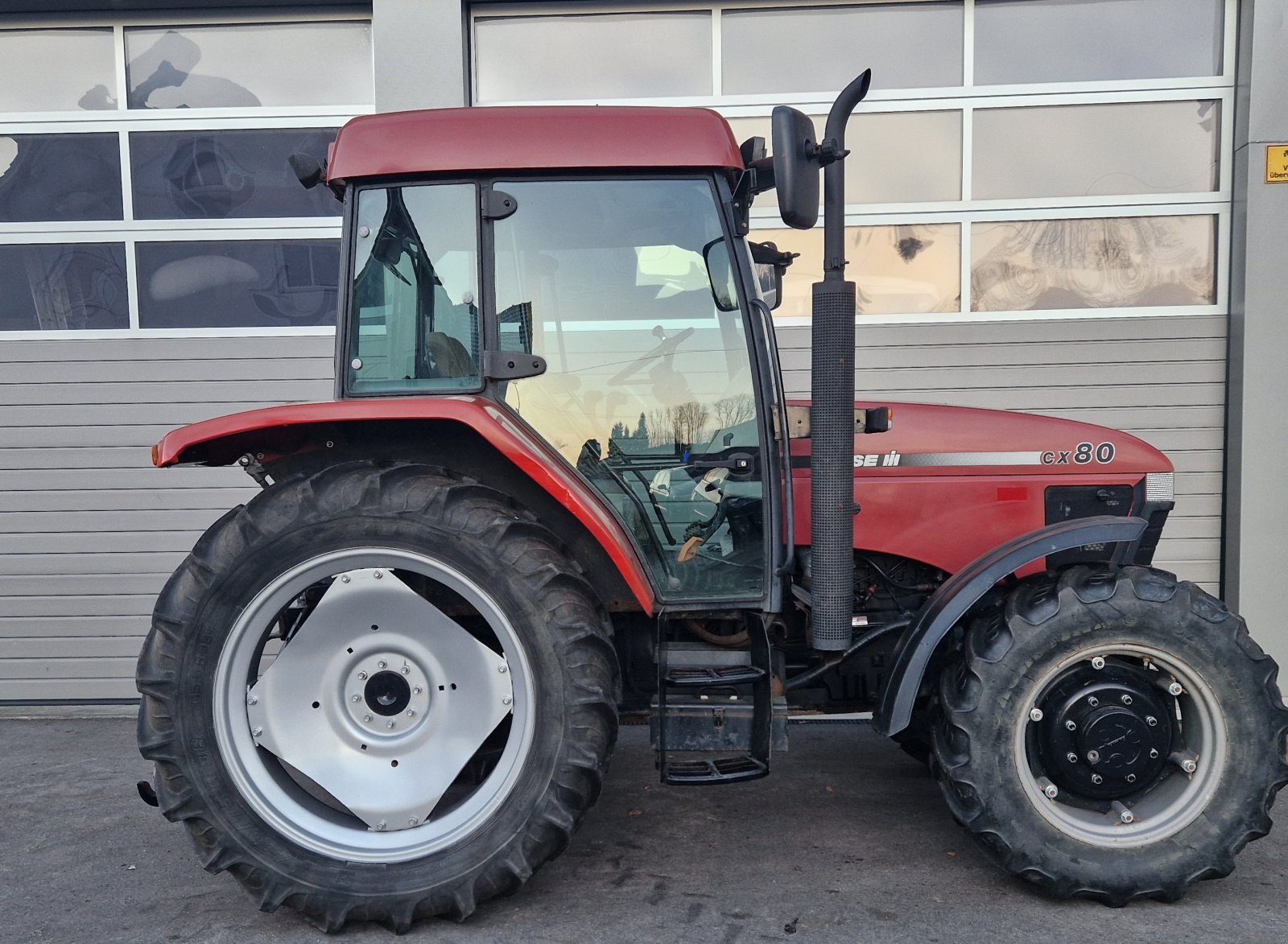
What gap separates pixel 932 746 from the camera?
247cm

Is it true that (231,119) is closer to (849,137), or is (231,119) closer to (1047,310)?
(849,137)

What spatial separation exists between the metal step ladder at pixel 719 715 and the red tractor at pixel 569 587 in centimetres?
1

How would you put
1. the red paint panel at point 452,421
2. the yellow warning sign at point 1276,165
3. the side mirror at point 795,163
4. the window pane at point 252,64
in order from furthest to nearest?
the window pane at point 252,64, the yellow warning sign at point 1276,165, the red paint panel at point 452,421, the side mirror at point 795,163

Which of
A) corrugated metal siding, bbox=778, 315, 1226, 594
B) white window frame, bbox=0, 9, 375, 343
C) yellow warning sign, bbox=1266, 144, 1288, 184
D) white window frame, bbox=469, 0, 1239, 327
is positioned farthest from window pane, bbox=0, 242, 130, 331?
yellow warning sign, bbox=1266, 144, 1288, 184

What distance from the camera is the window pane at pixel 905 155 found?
4.78 meters

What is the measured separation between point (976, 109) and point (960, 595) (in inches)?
131

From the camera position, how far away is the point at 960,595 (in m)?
2.39

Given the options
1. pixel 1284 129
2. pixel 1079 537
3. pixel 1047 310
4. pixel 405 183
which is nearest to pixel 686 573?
pixel 1079 537

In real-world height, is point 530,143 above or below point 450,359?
above

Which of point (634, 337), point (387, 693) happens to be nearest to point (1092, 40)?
point (634, 337)

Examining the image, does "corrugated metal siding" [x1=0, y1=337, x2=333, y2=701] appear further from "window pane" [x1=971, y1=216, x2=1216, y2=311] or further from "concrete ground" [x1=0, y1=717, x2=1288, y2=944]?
"window pane" [x1=971, y1=216, x2=1216, y2=311]

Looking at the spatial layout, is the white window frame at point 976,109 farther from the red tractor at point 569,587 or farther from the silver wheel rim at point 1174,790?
the silver wheel rim at point 1174,790

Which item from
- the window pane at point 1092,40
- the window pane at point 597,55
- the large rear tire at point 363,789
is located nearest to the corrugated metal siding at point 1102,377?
the window pane at point 1092,40

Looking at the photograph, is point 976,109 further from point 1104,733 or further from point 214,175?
point 214,175
